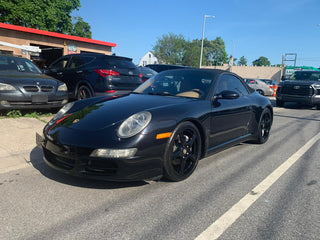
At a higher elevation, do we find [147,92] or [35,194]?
[147,92]

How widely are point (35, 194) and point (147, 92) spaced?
6.95 ft

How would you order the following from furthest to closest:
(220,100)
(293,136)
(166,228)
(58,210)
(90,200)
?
1. (293,136)
2. (220,100)
3. (90,200)
4. (58,210)
5. (166,228)

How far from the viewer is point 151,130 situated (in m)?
2.78

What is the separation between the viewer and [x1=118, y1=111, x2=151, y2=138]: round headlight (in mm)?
2727

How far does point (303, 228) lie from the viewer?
230 cm

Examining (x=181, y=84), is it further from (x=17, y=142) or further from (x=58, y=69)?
(x=58, y=69)

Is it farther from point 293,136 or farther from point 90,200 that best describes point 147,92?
point 293,136

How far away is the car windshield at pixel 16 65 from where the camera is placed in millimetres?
6555

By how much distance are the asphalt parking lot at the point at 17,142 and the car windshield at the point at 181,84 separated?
75.6 inches

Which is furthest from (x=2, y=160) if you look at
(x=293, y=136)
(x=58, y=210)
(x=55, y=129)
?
(x=293, y=136)

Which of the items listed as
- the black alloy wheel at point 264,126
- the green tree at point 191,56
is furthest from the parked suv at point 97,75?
the green tree at point 191,56

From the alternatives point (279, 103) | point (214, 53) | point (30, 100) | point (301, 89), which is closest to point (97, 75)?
point (30, 100)

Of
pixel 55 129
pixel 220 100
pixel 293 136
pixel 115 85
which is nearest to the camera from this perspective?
pixel 55 129

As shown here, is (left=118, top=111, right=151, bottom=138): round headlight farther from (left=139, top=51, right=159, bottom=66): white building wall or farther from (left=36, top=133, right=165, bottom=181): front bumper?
(left=139, top=51, right=159, bottom=66): white building wall
